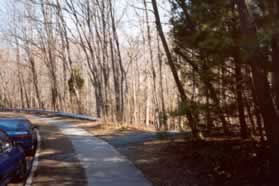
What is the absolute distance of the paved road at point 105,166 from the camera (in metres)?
7.36

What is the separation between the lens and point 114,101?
23969 millimetres

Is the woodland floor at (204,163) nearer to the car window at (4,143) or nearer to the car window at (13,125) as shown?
the car window at (4,143)

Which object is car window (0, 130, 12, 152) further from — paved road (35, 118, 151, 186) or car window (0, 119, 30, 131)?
car window (0, 119, 30, 131)

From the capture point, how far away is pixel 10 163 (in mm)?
7012

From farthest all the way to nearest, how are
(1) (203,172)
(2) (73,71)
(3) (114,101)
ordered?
(2) (73,71), (3) (114,101), (1) (203,172)

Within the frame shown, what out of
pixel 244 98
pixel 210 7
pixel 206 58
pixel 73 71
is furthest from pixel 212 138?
pixel 73 71

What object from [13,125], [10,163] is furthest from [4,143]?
[13,125]

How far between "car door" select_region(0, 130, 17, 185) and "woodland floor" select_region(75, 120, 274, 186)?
3.23 m

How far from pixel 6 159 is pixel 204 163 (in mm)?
4866

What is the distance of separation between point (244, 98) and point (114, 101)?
16445 millimetres

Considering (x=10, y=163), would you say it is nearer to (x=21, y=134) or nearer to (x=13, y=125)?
(x=21, y=134)

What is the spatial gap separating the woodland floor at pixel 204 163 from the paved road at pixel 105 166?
1.06 ft

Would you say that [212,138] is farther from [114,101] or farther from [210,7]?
[114,101]

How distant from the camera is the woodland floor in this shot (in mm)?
6938
